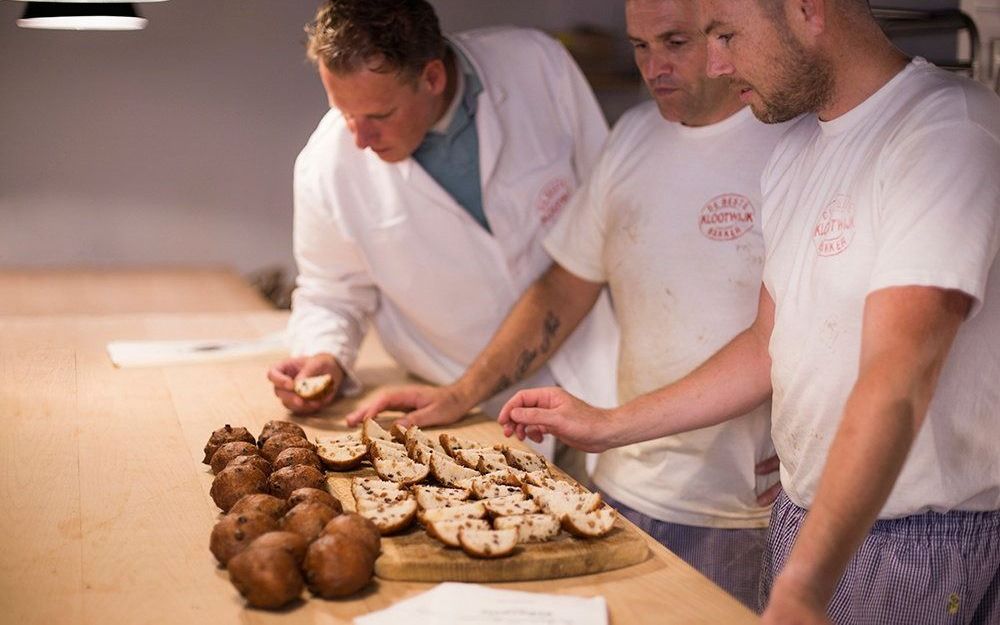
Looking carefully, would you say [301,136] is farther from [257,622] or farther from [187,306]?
[257,622]

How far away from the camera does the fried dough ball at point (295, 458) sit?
1.88 metres

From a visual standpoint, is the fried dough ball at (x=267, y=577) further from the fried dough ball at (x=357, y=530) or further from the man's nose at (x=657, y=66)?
the man's nose at (x=657, y=66)

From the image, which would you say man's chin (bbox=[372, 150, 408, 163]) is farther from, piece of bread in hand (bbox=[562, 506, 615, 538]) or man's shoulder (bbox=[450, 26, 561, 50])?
piece of bread in hand (bbox=[562, 506, 615, 538])

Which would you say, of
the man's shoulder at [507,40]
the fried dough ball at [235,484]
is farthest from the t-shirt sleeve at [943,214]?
the man's shoulder at [507,40]

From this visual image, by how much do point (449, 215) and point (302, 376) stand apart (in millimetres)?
570

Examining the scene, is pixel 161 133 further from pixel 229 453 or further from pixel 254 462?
pixel 254 462

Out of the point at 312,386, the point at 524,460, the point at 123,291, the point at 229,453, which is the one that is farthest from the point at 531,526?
the point at 123,291

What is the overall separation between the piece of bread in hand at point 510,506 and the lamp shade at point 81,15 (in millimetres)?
1439

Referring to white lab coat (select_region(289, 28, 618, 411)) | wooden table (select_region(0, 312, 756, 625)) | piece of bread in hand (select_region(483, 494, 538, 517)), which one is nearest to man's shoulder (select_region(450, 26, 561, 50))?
white lab coat (select_region(289, 28, 618, 411))

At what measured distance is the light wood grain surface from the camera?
4078mm

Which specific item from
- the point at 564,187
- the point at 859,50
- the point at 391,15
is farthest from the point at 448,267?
the point at 859,50

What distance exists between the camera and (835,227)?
5.36ft

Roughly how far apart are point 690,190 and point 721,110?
172mm

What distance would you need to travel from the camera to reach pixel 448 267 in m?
2.85
